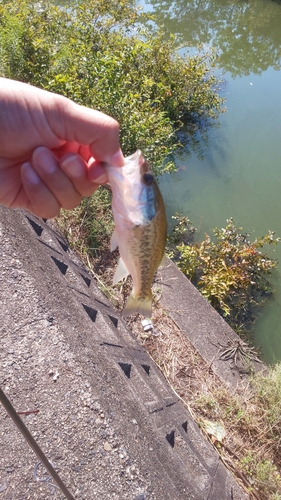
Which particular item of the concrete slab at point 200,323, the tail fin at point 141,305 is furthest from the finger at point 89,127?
the concrete slab at point 200,323

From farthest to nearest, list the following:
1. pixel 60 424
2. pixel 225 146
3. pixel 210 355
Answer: pixel 225 146
pixel 210 355
pixel 60 424

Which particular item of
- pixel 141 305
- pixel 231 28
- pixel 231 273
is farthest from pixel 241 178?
Answer: pixel 231 28

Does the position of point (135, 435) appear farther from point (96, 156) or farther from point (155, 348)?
point (155, 348)

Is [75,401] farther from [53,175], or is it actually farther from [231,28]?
[231,28]

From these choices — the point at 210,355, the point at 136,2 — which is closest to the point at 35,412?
the point at 210,355

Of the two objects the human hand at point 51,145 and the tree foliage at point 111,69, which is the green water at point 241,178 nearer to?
the tree foliage at point 111,69
